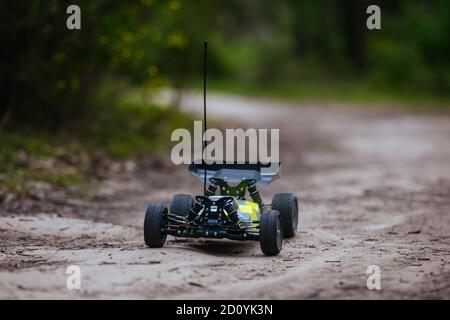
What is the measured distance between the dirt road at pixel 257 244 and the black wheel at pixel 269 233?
4.8 inches

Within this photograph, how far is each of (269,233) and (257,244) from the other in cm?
106

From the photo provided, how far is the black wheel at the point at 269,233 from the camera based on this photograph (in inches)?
336

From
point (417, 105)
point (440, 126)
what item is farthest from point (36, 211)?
point (417, 105)

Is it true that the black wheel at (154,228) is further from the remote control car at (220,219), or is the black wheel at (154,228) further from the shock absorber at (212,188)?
the shock absorber at (212,188)

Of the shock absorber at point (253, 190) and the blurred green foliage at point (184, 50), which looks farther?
the blurred green foliage at point (184, 50)

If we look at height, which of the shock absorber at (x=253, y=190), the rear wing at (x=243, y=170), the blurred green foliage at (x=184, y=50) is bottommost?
the shock absorber at (x=253, y=190)

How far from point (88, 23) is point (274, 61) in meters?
24.0

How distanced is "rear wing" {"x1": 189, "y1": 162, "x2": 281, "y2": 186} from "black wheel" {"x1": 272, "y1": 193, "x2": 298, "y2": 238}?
253 mm

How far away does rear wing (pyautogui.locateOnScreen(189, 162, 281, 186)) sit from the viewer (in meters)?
9.78

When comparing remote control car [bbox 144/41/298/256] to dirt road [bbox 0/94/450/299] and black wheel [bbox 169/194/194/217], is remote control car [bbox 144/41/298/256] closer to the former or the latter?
black wheel [bbox 169/194/194/217]

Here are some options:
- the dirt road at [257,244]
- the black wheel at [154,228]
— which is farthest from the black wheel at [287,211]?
the black wheel at [154,228]

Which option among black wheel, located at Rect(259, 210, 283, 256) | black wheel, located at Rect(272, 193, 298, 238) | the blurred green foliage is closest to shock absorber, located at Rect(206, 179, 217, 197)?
black wheel, located at Rect(272, 193, 298, 238)

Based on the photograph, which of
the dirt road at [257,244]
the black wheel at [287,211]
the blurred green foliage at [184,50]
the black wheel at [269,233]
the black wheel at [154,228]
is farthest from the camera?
the blurred green foliage at [184,50]

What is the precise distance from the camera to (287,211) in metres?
9.73
